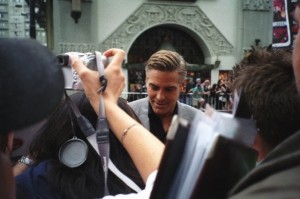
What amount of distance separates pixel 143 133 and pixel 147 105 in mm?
1802

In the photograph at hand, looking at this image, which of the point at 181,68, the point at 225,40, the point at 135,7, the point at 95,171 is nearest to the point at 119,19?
the point at 135,7

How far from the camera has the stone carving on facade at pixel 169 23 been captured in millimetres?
15109

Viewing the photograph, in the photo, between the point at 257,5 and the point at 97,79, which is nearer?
the point at 97,79

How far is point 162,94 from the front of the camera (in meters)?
2.83

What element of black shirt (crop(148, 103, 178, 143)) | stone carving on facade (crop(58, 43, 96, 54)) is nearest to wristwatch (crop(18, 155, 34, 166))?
black shirt (crop(148, 103, 178, 143))

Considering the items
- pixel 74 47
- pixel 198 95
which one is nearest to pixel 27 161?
pixel 198 95

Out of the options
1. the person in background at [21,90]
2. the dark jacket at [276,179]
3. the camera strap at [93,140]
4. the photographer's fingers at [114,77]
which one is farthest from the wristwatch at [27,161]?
the dark jacket at [276,179]

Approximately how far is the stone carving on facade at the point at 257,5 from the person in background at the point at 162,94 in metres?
14.3

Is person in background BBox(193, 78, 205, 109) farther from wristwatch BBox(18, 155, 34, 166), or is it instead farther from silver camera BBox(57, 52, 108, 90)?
silver camera BBox(57, 52, 108, 90)

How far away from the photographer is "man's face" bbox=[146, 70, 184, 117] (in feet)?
9.28

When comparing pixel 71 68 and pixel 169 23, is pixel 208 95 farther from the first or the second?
pixel 71 68

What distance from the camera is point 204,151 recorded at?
68cm

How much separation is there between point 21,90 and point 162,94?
2.20 meters

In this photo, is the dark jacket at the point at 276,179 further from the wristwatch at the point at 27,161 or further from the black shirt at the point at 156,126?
the black shirt at the point at 156,126
